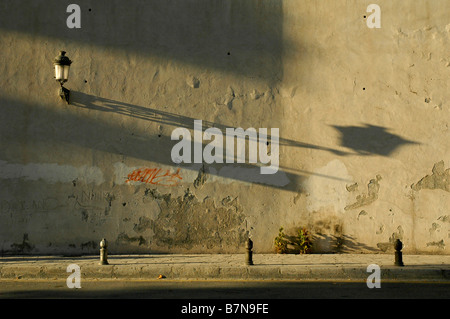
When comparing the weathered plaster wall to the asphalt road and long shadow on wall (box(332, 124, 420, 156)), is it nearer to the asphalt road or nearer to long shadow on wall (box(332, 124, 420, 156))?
long shadow on wall (box(332, 124, 420, 156))

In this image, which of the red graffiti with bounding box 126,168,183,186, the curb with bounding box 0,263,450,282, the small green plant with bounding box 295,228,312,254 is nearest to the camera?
the curb with bounding box 0,263,450,282

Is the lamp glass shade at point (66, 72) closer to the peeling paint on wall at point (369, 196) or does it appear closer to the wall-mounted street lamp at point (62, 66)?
the wall-mounted street lamp at point (62, 66)

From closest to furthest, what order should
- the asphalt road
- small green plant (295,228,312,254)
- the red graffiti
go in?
1. the asphalt road
2. small green plant (295,228,312,254)
3. the red graffiti

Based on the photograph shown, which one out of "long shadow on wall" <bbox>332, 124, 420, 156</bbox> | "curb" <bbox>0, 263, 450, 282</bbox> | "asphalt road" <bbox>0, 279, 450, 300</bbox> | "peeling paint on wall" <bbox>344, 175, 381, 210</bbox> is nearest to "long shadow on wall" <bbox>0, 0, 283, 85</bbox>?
"long shadow on wall" <bbox>332, 124, 420, 156</bbox>

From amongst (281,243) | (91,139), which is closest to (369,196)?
(281,243)

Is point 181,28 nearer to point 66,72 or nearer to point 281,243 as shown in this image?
point 66,72

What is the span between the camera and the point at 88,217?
12680 mm

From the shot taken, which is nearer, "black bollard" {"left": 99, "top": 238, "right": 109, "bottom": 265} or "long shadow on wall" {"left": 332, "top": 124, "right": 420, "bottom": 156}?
"black bollard" {"left": 99, "top": 238, "right": 109, "bottom": 265}

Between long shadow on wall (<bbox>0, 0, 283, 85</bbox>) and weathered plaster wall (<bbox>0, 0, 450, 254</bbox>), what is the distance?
0.03 metres

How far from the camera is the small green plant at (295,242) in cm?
1255

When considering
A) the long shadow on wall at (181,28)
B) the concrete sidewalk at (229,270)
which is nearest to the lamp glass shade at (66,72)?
the long shadow on wall at (181,28)

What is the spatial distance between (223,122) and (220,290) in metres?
4.60

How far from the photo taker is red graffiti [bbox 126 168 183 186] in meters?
12.8

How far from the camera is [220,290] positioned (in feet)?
30.1
